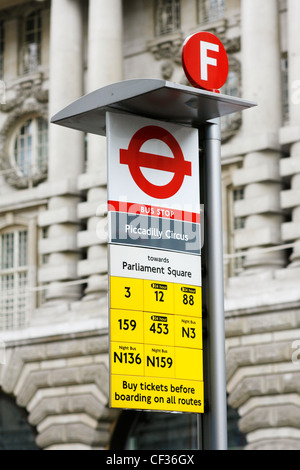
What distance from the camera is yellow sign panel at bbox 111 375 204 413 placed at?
8656mm

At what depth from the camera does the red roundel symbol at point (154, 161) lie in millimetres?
8953

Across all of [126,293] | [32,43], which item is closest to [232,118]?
[32,43]

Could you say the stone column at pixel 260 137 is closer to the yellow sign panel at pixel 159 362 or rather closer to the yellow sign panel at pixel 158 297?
the yellow sign panel at pixel 158 297

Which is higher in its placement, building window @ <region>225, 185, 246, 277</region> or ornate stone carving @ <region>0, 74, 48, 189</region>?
ornate stone carving @ <region>0, 74, 48, 189</region>

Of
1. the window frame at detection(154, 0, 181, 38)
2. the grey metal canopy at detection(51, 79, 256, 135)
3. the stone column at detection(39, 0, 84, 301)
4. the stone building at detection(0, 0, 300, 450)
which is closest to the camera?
the grey metal canopy at detection(51, 79, 256, 135)

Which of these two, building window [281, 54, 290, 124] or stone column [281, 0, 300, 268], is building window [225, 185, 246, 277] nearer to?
stone column [281, 0, 300, 268]

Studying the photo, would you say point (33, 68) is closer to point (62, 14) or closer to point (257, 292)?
point (62, 14)

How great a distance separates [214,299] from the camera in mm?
8938

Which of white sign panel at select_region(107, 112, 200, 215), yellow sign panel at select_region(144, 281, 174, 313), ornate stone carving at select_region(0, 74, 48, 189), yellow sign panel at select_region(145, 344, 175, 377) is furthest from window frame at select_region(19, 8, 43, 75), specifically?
yellow sign panel at select_region(145, 344, 175, 377)

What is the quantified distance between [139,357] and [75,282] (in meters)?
19.6

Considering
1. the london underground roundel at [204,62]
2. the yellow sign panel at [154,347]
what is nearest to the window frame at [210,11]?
the london underground roundel at [204,62]

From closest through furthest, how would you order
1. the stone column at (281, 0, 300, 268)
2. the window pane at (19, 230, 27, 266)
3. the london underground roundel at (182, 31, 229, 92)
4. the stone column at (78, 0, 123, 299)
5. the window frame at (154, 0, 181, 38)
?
1. the london underground roundel at (182, 31, 229, 92)
2. the stone column at (281, 0, 300, 268)
3. the stone column at (78, 0, 123, 299)
4. the window frame at (154, 0, 181, 38)
5. the window pane at (19, 230, 27, 266)

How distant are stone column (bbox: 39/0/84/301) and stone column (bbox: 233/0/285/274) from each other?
16.2ft

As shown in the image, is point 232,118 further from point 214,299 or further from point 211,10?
point 214,299
